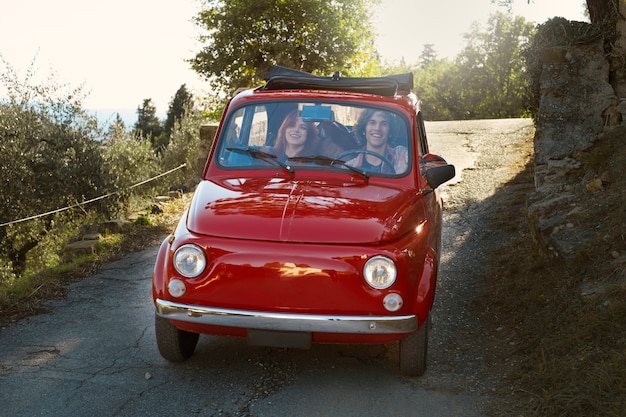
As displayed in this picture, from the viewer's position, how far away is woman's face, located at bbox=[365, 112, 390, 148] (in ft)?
18.6

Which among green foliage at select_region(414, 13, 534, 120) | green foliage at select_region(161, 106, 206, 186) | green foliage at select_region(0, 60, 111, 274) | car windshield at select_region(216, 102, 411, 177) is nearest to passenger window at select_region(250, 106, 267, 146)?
car windshield at select_region(216, 102, 411, 177)

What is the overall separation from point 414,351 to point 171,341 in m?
1.60

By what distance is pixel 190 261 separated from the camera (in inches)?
182

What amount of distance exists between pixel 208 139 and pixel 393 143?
863 cm

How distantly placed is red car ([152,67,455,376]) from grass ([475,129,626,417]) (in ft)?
2.71

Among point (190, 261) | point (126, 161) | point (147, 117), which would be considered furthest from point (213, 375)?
point (147, 117)

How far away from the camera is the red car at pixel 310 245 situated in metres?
4.50

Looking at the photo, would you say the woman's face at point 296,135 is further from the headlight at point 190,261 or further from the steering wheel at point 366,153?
the headlight at point 190,261

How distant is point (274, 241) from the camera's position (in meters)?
4.59

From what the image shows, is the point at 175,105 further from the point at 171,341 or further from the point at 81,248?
the point at 171,341

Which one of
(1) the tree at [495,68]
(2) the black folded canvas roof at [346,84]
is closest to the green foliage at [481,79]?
(1) the tree at [495,68]

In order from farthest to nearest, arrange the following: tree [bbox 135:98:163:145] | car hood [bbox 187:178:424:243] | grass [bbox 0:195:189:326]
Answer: tree [bbox 135:98:163:145]
grass [bbox 0:195:189:326]
car hood [bbox 187:178:424:243]

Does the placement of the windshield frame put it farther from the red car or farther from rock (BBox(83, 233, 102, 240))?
rock (BBox(83, 233, 102, 240))

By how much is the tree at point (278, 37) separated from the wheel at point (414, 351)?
15.9 metres
